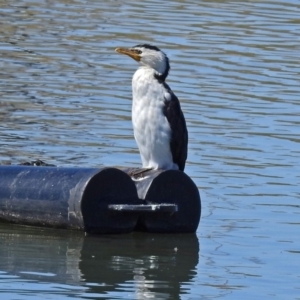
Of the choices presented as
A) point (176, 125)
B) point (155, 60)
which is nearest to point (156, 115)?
point (176, 125)

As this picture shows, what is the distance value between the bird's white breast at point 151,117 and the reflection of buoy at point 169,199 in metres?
0.38

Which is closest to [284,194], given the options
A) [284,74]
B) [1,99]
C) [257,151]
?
[257,151]

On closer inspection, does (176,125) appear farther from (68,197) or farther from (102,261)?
(102,261)

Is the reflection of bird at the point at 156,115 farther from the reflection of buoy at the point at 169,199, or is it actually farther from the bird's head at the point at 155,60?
the reflection of buoy at the point at 169,199

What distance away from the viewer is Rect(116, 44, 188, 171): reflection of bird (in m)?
9.91

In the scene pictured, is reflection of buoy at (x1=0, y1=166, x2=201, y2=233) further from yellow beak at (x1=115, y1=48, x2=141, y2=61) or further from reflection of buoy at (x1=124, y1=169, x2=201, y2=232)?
yellow beak at (x1=115, y1=48, x2=141, y2=61)

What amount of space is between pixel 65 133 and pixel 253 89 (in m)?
3.46

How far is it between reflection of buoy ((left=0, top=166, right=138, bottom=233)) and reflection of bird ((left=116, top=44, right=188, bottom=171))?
0.70 meters

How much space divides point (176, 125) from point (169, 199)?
0.64 metres

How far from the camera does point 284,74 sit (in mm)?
16922

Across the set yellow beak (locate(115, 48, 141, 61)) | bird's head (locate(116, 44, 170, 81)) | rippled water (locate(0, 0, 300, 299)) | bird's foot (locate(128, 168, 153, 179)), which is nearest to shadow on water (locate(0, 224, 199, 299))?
rippled water (locate(0, 0, 300, 299))

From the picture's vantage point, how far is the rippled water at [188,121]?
327 inches

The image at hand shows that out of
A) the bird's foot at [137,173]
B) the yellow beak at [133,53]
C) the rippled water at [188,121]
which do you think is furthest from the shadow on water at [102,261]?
the yellow beak at [133,53]

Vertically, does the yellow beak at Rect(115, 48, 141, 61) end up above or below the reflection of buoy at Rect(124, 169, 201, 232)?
above
